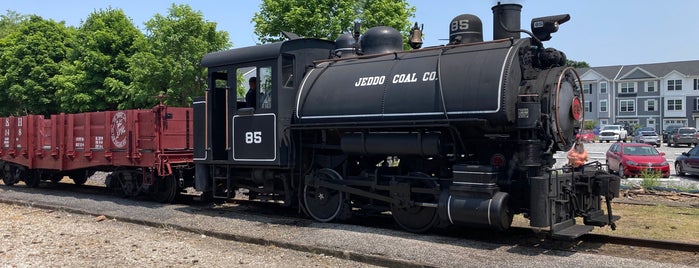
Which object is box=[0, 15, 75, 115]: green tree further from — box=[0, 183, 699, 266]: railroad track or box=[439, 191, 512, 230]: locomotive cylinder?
box=[439, 191, 512, 230]: locomotive cylinder

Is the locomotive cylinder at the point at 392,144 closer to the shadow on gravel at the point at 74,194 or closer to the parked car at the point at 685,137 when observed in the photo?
the shadow on gravel at the point at 74,194

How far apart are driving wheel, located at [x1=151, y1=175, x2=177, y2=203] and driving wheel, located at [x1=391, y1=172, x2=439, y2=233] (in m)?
6.30

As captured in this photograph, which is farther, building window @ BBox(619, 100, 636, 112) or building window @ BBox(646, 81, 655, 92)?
building window @ BBox(619, 100, 636, 112)

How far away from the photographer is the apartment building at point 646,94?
7000cm

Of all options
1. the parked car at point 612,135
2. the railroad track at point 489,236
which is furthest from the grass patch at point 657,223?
the parked car at point 612,135

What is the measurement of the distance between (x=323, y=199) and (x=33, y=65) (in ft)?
102

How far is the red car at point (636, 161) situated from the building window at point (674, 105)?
56292 millimetres

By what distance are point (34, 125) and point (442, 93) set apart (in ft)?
44.8

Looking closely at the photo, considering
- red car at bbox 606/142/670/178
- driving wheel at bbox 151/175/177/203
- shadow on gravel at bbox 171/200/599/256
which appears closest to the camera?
shadow on gravel at bbox 171/200/599/256

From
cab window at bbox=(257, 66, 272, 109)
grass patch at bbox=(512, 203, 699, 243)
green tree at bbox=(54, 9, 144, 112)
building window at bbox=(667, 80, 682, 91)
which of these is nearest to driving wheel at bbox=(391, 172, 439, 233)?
grass patch at bbox=(512, 203, 699, 243)

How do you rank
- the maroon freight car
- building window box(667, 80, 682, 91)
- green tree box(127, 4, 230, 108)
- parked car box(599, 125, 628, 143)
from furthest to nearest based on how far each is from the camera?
1. building window box(667, 80, 682, 91)
2. parked car box(599, 125, 628, 143)
3. green tree box(127, 4, 230, 108)
4. the maroon freight car

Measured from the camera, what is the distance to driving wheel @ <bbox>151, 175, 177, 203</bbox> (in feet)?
44.6

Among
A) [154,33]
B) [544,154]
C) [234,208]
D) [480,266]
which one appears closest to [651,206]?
[544,154]

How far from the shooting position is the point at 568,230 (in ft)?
26.3
